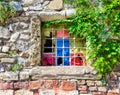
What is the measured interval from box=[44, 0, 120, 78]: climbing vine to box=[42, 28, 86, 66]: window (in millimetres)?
189

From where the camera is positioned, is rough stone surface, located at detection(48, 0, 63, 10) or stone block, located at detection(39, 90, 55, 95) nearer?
stone block, located at detection(39, 90, 55, 95)

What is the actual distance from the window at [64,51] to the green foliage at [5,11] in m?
0.62

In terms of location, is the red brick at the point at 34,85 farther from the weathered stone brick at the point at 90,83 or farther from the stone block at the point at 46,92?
the weathered stone brick at the point at 90,83

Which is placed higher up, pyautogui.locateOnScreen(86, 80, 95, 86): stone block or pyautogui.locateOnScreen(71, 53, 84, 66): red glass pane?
pyautogui.locateOnScreen(71, 53, 84, 66): red glass pane

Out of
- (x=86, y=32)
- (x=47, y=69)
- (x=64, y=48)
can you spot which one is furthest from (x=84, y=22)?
(x=47, y=69)

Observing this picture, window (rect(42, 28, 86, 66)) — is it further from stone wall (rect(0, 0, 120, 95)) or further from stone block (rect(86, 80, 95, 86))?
stone block (rect(86, 80, 95, 86))

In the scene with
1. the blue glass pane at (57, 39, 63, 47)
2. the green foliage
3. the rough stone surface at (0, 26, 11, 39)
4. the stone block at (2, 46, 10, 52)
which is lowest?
the stone block at (2, 46, 10, 52)

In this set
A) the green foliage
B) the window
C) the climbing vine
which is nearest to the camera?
the climbing vine

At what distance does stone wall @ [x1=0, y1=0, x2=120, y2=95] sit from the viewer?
4320 mm

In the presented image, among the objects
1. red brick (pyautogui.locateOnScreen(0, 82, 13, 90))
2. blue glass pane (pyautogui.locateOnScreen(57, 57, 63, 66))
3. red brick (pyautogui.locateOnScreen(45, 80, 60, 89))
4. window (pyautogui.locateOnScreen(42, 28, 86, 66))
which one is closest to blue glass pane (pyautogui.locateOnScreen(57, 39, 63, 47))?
window (pyautogui.locateOnScreen(42, 28, 86, 66))

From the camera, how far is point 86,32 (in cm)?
432

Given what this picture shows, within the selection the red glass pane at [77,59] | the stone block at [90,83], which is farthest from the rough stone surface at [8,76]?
the stone block at [90,83]

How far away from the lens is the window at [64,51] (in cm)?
454

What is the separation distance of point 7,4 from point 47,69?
3.89ft
